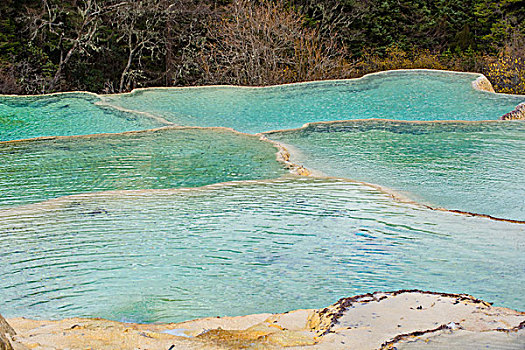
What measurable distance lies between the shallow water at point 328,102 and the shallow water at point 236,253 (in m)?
2.61

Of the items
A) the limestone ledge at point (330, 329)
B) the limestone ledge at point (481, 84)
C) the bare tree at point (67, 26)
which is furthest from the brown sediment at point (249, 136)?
the bare tree at point (67, 26)

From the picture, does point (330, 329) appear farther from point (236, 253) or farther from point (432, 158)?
point (432, 158)

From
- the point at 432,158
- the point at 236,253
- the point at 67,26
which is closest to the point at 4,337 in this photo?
the point at 236,253

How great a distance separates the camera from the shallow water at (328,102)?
5895 millimetres

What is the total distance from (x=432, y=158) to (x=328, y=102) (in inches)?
96.7

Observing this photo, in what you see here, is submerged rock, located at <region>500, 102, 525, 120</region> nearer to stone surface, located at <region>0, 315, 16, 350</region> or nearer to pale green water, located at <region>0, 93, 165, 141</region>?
pale green water, located at <region>0, 93, 165, 141</region>

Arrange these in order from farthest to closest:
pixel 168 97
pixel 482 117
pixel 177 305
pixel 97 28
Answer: pixel 97 28 < pixel 168 97 < pixel 482 117 < pixel 177 305

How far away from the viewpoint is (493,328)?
1445 millimetres

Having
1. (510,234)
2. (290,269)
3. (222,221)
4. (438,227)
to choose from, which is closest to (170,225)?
(222,221)

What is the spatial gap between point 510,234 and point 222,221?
1.24m

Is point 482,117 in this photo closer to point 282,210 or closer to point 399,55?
point 282,210

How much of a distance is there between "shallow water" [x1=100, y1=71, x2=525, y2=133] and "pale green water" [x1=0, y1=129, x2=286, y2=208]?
1.04 m

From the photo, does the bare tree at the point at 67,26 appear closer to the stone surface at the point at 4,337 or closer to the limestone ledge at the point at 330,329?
the limestone ledge at the point at 330,329

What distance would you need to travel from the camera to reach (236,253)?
2375 mm
